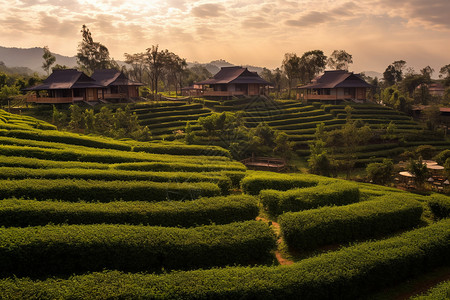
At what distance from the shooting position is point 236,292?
10.2 meters

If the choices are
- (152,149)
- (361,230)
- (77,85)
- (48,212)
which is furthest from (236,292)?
(77,85)

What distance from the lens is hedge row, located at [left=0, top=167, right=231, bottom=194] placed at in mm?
17500

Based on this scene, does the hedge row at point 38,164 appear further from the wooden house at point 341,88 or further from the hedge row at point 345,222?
the wooden house at point 341,88

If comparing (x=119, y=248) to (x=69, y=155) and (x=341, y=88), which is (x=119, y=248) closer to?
(x=69, y=155)

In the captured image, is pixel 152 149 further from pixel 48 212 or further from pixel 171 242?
pixel 171 242

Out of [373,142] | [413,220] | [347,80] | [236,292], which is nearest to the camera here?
[236,292]

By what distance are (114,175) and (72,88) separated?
38.4 m

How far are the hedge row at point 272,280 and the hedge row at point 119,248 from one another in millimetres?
1135

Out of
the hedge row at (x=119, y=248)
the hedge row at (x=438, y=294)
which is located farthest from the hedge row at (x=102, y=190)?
the hedge row at (x=438, y=294)

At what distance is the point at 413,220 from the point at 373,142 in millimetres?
29723

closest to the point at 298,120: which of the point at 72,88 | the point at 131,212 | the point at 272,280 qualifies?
the point at 72,88

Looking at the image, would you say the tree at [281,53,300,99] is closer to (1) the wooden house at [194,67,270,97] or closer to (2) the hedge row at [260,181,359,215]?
(1) the wooden house at [194,67,270,97]

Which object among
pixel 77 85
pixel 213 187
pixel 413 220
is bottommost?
pixel 413 220

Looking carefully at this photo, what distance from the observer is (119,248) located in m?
12.0
